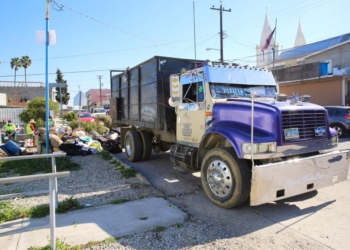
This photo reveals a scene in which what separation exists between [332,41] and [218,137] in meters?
38.9

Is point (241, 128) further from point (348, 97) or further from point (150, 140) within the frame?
A: point (348, 97)

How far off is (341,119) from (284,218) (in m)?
11.9

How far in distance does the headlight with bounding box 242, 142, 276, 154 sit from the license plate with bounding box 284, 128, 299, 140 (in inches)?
12.0

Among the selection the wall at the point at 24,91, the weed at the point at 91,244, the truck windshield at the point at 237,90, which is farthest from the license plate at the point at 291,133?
the wall at the point at 24,91

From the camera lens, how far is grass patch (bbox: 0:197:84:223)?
4.35 metres

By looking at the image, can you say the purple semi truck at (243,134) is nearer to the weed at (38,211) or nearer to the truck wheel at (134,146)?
the truck wheel at (134,146)

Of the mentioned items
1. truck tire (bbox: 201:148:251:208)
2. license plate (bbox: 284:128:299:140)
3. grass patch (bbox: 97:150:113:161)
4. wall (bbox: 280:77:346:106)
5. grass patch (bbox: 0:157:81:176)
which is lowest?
Result: grass patch (bbox: 0:157:81:176)

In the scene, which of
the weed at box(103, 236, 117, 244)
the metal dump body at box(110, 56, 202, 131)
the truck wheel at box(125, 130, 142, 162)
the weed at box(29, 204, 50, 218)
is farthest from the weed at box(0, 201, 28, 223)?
the truck wheel at box(125, 130, 142, 162)

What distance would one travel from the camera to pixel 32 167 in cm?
793

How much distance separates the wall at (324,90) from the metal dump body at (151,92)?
16.1m

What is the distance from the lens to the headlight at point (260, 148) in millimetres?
4195

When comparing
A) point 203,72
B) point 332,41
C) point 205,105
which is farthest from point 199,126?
point 332,41

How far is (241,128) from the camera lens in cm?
458

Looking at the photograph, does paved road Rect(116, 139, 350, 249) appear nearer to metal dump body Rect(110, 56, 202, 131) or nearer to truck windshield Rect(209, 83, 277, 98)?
metal dump body Rect(110, 56, 202, 131)
